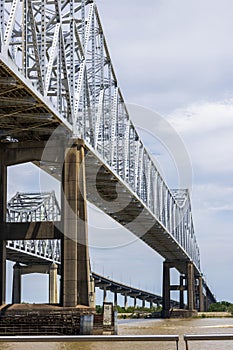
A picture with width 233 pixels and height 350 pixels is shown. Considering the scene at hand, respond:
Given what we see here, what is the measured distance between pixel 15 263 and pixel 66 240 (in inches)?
3345

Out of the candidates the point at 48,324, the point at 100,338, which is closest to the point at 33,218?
the point at 48,324

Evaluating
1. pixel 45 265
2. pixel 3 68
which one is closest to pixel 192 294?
pixel 45 265

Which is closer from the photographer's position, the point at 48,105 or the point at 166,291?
the point at 48,105

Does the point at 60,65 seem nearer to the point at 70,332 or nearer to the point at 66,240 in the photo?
the point at 66,240

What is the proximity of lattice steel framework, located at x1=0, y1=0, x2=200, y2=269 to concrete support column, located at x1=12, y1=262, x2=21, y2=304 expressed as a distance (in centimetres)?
3940

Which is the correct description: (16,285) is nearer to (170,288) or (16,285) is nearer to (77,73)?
(170,288)

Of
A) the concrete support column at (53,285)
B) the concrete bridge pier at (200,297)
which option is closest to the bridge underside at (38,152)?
the concrete support column at (53,285)

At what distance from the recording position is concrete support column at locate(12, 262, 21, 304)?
11162cm

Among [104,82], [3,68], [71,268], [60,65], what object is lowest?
[71,268]

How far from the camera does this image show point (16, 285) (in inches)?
4636

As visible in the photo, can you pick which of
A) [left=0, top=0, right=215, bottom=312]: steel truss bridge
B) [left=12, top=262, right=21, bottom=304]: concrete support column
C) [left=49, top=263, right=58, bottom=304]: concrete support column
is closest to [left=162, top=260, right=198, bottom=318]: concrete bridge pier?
[left=49, top=263, right=58, bottom=304]: concrete support column

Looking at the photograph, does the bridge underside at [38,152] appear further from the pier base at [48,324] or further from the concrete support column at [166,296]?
the concrete support column at [166,296]

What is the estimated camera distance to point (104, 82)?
60031 millimetres

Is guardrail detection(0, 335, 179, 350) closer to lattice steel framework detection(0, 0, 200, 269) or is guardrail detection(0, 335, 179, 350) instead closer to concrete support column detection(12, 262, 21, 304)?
lattice steel framework detection(0, 0, 200, 269)
